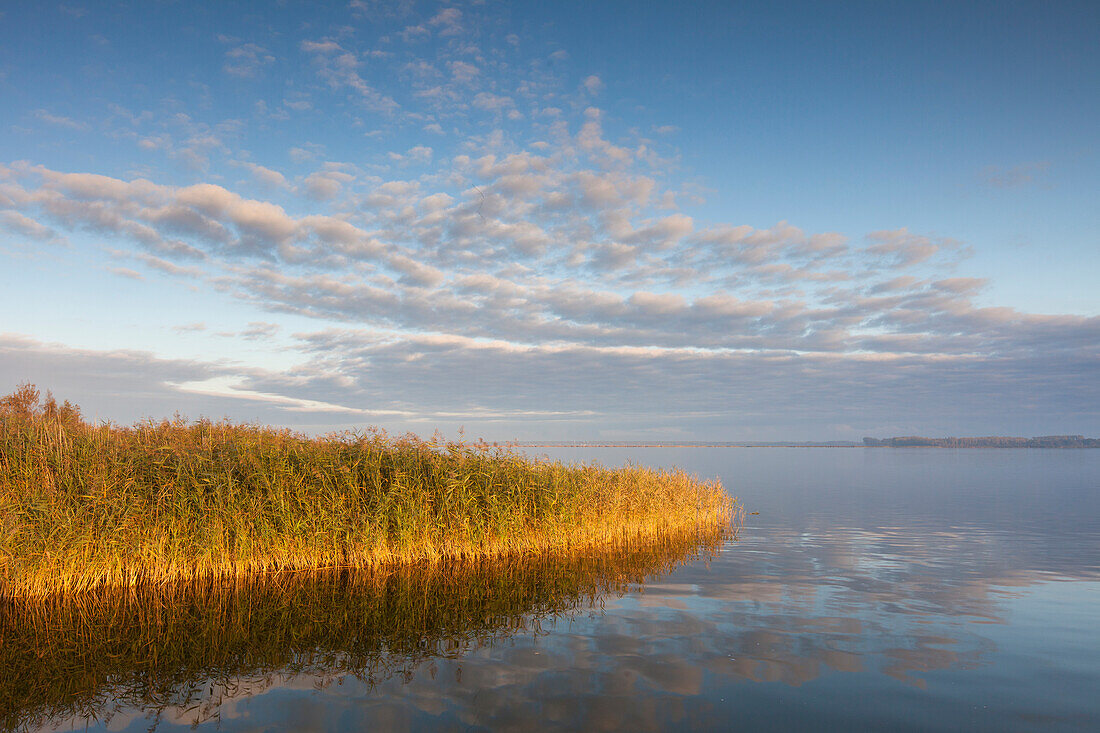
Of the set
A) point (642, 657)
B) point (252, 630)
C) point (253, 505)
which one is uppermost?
point (253, 505)

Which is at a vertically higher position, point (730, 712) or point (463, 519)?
point (463, 519)

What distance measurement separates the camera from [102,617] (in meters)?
12.4

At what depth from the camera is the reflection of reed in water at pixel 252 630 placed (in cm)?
930

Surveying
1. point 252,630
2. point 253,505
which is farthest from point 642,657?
point 253,505

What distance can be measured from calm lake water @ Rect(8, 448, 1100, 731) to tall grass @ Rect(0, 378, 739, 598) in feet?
6.73

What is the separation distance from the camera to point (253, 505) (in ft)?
52.2

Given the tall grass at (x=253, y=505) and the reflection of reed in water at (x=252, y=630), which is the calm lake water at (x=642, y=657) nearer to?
the reflection of reed in water at (x=252, y=630)

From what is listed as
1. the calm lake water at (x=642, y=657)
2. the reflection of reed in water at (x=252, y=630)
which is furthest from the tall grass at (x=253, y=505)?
the calm lake water at (x=642, y=657)

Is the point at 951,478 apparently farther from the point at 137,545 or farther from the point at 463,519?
the point at 137,545

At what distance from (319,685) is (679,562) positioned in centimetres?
1283

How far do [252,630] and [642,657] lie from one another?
25.5 feet

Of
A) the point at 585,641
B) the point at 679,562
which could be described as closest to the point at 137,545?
the point at 585,641

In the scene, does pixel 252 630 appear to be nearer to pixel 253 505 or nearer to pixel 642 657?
pixel 253 505

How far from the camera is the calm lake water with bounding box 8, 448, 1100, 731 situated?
8.62 m
